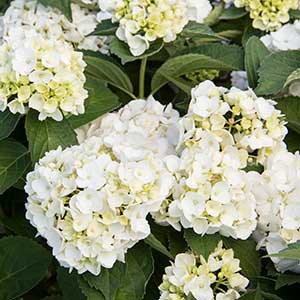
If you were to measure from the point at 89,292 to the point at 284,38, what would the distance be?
0.66 metres

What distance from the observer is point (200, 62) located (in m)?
1.54

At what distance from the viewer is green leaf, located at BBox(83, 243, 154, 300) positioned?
1279mm

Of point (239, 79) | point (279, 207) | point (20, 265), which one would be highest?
point (279, 207)

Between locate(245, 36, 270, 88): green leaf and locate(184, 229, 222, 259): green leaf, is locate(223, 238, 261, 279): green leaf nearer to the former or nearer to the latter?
locate(184, 229, 222, 259): green leaf

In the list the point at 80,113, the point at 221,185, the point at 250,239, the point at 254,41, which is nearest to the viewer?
the point at 221,185

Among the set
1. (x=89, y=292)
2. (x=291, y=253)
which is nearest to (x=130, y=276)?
(x=89, y=292)

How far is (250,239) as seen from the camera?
1.34 m

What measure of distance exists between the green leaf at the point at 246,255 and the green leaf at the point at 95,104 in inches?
13.2

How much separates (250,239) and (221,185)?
0.47 feet

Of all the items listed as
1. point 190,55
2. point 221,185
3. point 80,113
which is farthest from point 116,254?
point 190,55

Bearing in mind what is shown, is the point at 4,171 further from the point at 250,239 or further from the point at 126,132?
the point at 250,239

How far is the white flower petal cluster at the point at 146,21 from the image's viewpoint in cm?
154

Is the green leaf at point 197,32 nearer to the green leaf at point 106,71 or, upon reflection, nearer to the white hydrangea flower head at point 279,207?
the green leaf at point 106,71

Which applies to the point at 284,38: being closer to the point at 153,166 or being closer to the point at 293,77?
the point at 293,77
